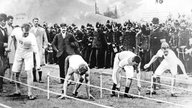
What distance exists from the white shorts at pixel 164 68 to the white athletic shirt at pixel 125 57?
1.80ft

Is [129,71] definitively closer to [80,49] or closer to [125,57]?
[125,57]

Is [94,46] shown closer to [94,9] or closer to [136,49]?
[136,49]

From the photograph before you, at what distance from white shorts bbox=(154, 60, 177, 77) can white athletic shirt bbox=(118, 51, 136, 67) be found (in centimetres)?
55

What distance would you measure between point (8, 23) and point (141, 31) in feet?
7.16

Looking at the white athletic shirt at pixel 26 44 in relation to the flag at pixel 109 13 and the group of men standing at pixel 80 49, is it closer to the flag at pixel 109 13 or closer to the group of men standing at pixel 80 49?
the group of men standing at pixel 80 49

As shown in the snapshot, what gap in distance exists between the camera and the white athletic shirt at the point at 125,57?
6.30 meters

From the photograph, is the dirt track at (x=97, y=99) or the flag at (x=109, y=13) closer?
the dirt track at (x=97, y=99)

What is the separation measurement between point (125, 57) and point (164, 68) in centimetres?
73

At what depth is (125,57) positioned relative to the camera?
21.1ft

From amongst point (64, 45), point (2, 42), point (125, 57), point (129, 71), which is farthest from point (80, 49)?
point (2, 42)

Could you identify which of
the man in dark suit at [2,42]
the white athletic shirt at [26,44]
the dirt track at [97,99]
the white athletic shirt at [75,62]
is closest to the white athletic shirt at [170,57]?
the dirt track at [97,99]

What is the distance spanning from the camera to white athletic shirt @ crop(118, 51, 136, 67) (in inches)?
248

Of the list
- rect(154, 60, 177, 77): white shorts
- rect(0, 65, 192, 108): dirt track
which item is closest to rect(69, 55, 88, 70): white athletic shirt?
rect(0, 65, 192, 108): dirt track

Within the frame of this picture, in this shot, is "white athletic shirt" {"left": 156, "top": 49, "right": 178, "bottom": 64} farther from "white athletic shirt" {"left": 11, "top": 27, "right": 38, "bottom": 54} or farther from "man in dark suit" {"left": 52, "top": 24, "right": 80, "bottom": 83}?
"white athletic shirt" {"left": 11, "top": 27, "right": 38, "bottom": 54}
